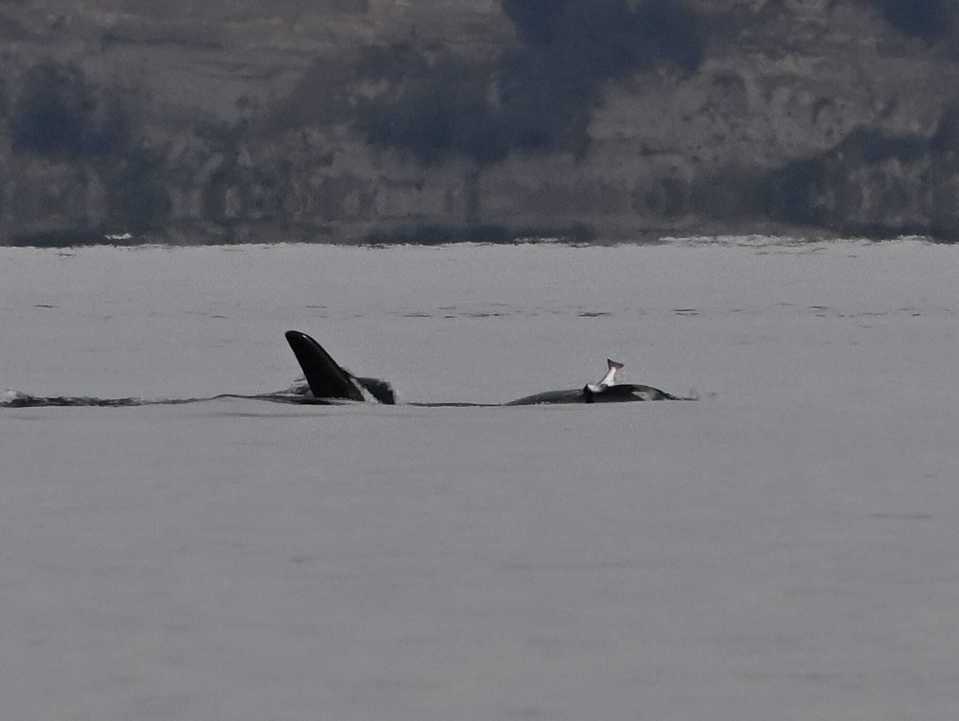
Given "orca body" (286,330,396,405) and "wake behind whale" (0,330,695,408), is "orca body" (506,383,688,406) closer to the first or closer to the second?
"wake behind whale" (0,330,695,408)

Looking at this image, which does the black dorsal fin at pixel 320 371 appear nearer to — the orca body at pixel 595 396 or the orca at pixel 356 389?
the orca at pixel 356 389

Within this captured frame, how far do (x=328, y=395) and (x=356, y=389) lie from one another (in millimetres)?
486

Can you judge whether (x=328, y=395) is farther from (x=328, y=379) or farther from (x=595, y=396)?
(x=595, y=396)

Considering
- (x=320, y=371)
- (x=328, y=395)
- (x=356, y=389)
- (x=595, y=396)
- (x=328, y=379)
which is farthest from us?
(x=356, y=389)

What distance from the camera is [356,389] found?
32.6 metres

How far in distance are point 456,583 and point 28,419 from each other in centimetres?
1543

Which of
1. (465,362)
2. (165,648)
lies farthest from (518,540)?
(465,362)

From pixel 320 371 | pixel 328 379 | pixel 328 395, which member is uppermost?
pixel 320 371

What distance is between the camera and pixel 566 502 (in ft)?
65.8

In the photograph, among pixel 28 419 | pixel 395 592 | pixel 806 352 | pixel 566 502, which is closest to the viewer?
pixel 395 592

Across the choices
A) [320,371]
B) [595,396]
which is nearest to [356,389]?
[320,371]

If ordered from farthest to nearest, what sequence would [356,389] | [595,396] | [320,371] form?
1. [356,389]
2. [595,396]
3. [320,371]

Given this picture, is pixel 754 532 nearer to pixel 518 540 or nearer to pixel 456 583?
pixel 518 540

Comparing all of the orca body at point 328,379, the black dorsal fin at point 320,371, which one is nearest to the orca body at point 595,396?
the orca body at point 328,379
